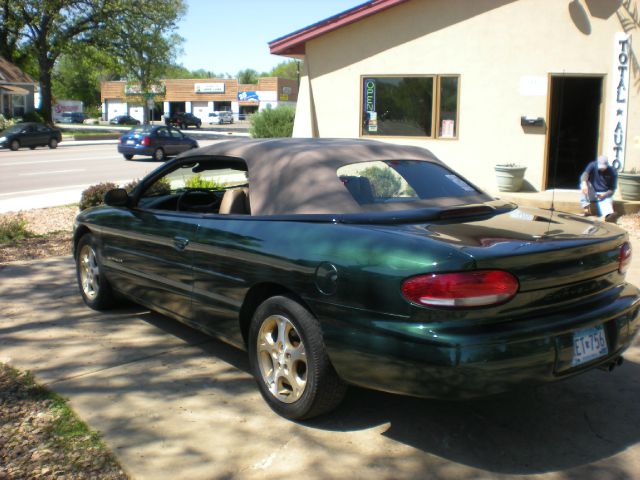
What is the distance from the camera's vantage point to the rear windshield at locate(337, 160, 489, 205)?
14.8ft

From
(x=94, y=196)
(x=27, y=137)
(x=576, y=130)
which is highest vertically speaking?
(x=576, y=130)

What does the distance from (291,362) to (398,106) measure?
10778 millimetres

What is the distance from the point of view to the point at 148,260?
514cm

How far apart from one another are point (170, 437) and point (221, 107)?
9712 cm

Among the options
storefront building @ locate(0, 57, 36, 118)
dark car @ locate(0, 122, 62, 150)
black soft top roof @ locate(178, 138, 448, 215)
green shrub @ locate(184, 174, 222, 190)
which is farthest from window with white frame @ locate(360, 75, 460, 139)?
storefront building @ locate(0, 57, 36, 118)

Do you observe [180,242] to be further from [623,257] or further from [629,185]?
[629,185]

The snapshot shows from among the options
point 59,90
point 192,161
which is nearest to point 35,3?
point 192,161

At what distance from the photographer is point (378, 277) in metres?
3.44

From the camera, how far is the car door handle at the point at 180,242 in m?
4.71

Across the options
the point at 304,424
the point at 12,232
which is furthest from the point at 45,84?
the point at 304,424

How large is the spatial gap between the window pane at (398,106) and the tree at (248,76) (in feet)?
459

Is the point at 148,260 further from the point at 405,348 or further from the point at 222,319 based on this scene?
the point at 405,348

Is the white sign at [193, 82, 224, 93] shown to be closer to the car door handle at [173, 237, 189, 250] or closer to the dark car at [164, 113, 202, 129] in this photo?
the dark car at [164, 113, 202, 129]

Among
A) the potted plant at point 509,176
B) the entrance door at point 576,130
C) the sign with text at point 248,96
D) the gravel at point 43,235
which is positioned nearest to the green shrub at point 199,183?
the gravel at point 43,235
